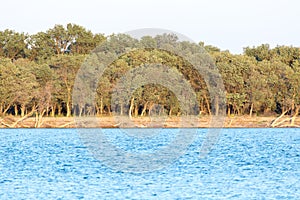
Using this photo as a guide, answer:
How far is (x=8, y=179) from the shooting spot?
3378 cm

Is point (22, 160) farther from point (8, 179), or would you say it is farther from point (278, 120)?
point (278, 120)

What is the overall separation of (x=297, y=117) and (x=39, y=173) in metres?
61.2

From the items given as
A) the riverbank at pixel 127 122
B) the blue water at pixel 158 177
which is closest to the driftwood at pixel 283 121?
the riverbank at pixel 127 122

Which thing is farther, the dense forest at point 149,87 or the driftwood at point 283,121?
the driftwood at point 283,121

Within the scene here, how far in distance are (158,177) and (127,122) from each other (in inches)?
2176

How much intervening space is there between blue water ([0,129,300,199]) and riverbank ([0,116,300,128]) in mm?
36325

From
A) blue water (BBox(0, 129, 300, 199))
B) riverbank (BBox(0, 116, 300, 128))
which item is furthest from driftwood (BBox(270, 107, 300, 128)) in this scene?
blue water (BBox(0, 129, 300, 199))

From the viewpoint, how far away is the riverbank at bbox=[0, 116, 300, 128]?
88.7 meters

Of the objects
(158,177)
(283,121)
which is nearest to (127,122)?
(283,121)

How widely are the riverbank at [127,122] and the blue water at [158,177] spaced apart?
1430 inches

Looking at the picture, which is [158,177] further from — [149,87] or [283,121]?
[283,121]

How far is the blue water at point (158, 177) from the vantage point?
29.3 metres

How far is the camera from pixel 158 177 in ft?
114

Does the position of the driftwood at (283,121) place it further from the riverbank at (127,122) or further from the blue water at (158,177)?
the blue water at (158,177)
